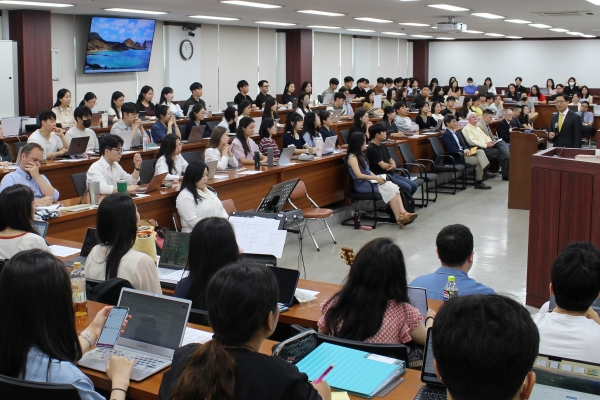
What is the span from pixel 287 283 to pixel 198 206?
8.27 feet

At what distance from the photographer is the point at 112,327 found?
2840 millimetres

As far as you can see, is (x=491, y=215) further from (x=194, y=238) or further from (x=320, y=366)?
(x=320, y=366)

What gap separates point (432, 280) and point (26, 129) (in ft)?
24.8

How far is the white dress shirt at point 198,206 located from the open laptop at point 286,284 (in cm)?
238

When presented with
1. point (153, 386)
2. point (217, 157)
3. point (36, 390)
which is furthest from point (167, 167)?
point (36, 390)

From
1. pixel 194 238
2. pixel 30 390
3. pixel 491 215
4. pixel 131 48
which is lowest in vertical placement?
pixel 491 215

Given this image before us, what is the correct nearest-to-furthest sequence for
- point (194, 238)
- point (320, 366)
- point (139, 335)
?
point (320, 366) → point (139, 335) → point (194, 238)

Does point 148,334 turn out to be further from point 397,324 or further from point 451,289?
point 451,289

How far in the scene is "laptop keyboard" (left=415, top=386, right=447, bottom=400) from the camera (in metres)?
2.37

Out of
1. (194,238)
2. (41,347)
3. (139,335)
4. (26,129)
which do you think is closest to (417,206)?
(26,129)

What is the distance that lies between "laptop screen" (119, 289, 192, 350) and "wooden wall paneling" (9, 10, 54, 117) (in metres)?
→ 10.1

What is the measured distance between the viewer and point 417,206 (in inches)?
379

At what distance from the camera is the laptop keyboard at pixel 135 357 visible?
274cm

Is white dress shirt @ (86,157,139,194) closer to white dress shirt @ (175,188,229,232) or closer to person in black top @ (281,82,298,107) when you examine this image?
white dress shirt @ (175,188,229,232)
